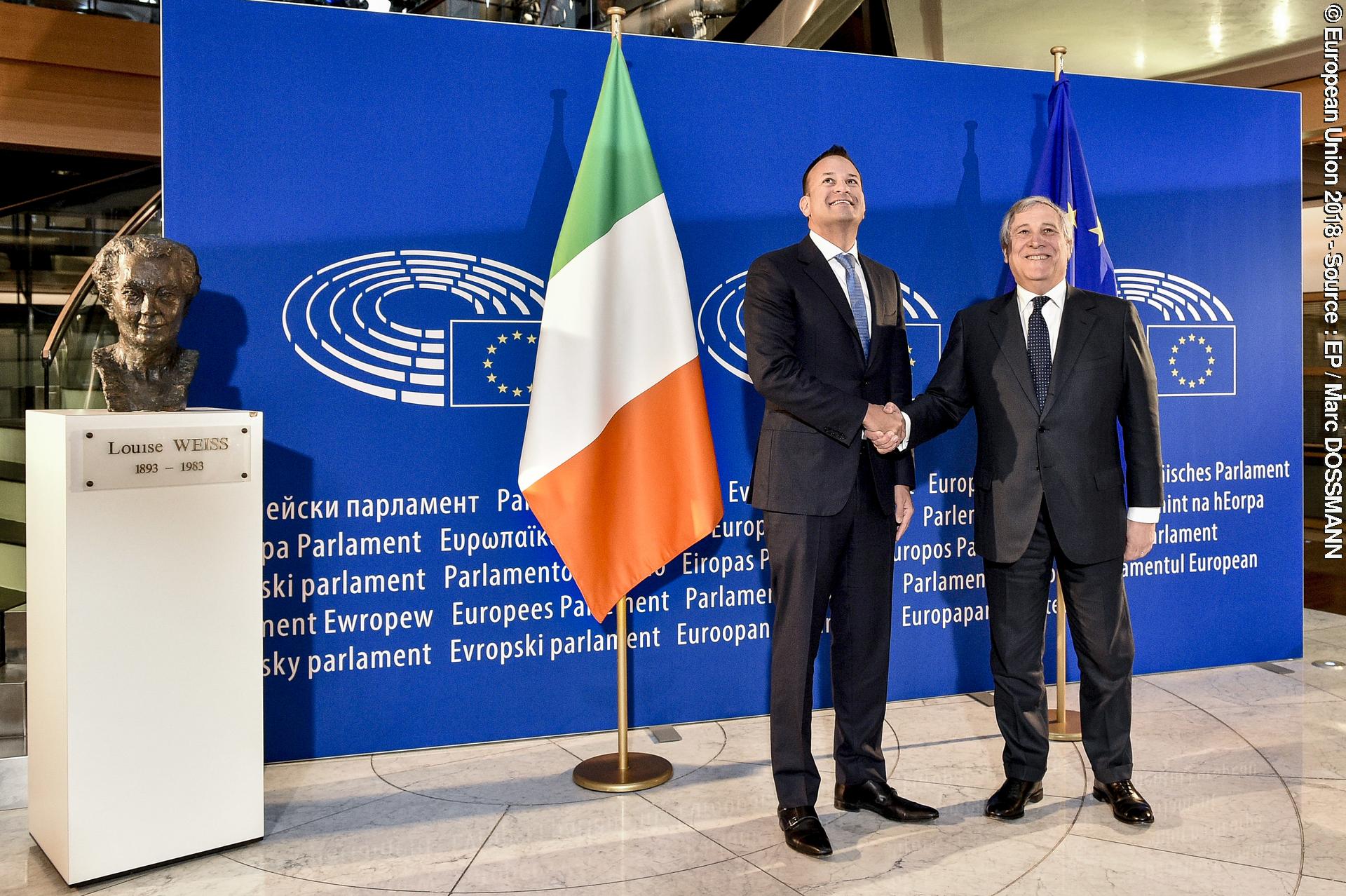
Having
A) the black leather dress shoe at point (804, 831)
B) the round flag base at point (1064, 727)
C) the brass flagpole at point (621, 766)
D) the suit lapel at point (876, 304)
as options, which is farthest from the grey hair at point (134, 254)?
the round flag base at point (1064, 727)

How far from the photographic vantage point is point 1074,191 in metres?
3.56

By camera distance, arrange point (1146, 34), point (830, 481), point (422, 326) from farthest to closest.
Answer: point (1146, 34), point (422, 326), point (830, 481)

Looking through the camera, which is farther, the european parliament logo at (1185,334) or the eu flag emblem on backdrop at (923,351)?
the european parliament logo at (1185,334)

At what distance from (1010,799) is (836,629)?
0.64 meters

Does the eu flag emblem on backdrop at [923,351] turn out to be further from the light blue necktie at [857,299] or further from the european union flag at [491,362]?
the european union flag at [491,362]

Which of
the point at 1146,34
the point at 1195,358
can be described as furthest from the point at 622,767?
the point at 1146,34

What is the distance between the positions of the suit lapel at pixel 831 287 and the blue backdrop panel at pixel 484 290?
877 millimetres

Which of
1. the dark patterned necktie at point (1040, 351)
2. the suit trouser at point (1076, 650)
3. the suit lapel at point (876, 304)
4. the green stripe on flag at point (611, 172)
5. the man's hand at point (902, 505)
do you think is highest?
the green stripe on flag at point (611, 172)

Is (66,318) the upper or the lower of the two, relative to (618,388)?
upper

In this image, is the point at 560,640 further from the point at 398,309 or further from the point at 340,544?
the point at 398,309

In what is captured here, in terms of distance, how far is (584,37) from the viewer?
338 cm

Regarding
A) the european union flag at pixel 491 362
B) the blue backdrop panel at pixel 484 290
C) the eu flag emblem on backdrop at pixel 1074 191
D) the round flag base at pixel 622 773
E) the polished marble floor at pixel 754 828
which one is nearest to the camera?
the polished marble floor at pixel 754 828

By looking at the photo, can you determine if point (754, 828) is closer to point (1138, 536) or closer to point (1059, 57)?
point (1138, 536)

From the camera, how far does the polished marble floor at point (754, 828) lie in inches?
92.5
